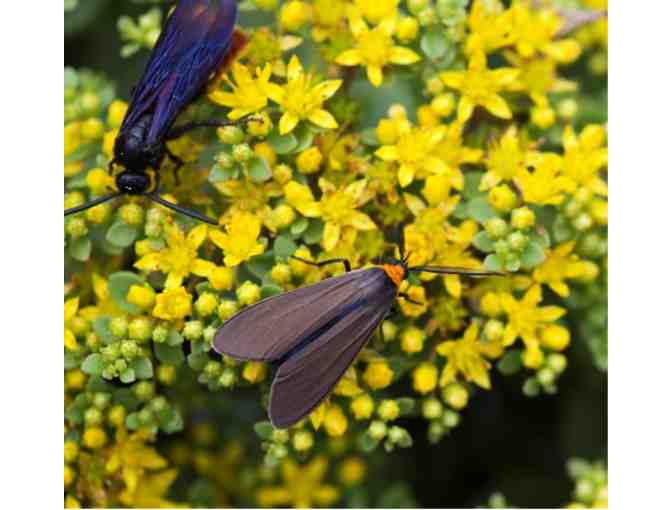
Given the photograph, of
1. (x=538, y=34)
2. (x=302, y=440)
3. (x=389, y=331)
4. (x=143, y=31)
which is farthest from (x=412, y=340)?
(x=143, y=31)

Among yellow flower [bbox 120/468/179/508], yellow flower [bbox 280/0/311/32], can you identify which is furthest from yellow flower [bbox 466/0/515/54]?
yellow flower [bbox 120/468/179/508]

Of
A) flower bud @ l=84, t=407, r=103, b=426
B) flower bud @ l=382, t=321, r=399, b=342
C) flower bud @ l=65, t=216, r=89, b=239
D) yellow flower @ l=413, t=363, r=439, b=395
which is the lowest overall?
yellow flower @ l=413, t=363, r=439, b=395

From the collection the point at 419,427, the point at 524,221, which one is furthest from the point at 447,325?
the point at 419,427

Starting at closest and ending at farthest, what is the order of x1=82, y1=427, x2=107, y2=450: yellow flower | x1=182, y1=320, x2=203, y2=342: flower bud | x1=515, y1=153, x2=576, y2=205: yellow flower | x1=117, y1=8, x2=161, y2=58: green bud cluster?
x1=182, y1=320, x2=203, y2=342: flower bud < x1=82, y1=427, x2=107, y2=450: yellow flower < x1=515, y1=153, x2=576, y2=205: yellow flower < x1=117, y1=8, x2=161, y2=58: green bud cluster

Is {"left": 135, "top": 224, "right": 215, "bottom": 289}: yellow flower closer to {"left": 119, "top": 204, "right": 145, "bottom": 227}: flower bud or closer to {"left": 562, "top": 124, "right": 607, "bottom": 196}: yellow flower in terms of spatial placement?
{"left": 119, "top": 204, "right": 145, "bottom": 227}: flower bud

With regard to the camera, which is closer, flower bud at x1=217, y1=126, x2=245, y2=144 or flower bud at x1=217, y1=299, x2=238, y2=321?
flower bud at x1=217, y1=299, x2=238, y2=321
